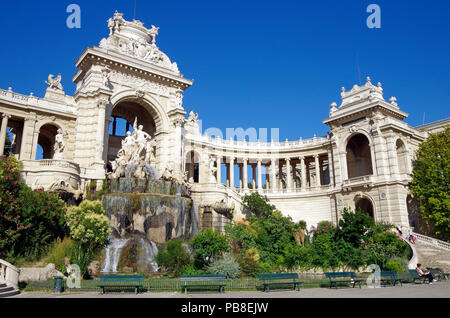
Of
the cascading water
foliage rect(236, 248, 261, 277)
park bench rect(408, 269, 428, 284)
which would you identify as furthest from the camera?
foliage rect(236, 248, 261, 277)

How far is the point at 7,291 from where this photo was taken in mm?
14031

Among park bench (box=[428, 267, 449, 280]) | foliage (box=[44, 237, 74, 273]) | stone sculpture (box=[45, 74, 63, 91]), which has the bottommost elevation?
park bench (box=[428, 267, 449, 280])

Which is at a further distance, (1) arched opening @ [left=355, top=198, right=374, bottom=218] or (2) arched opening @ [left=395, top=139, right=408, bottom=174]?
(1) arched opening @ [left=355, top=198, right=374, bottom=218]

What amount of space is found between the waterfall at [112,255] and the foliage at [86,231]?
0.65 metres

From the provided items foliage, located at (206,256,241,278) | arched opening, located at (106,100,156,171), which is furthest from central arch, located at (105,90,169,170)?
foliage, located at (206,256,241,278)

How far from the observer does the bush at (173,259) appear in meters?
21.5

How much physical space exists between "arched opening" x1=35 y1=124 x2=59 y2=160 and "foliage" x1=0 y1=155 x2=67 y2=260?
71.2 ft

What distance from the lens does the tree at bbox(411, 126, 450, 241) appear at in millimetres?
34562

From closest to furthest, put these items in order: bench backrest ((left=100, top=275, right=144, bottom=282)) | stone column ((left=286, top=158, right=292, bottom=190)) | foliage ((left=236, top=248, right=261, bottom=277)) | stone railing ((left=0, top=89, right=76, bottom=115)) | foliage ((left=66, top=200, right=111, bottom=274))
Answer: bench backrest ((left=100, top=275, right=144, bottom=282)), foliage ((left=66, top=200, right=111, bottom=274)), foliage ((left=236, top=248, right=261, bottom=277)), stone railing ((left=0, top=89, right=76, bottom=115)), stone column ((left=286, top=158, right=292, bottom=190))

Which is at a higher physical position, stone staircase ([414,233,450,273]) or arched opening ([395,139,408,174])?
arched opening ([395,139,408,174])

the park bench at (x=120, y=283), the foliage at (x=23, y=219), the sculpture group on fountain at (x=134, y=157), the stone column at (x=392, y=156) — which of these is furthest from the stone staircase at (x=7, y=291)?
the stone column at (x=392, y=156)

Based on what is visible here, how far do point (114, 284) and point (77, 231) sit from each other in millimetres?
7826

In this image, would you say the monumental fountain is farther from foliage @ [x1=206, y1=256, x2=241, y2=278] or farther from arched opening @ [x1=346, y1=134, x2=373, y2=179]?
arched opening @ [x1=346, y1=134, x2=373, y2=179]

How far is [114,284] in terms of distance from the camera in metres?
14.6
